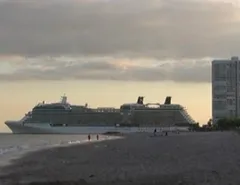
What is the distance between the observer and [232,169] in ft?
70.1

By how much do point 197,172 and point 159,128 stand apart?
463 ft

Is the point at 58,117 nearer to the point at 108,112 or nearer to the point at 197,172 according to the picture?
the point at 108,112

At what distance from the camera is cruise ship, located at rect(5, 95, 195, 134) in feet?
520

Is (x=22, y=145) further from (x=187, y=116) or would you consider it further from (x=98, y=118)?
(x=187, y=116)

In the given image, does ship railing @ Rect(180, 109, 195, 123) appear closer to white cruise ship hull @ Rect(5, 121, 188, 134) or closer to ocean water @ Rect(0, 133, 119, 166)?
white cruise ship hull @ Rect(5, 121, 188, 134)

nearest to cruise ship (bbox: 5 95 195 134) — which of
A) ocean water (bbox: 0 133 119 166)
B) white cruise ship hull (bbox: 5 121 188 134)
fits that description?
white cruise ship hull (bbox: 5 121 188 134)

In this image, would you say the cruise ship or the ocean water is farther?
the cruise ship

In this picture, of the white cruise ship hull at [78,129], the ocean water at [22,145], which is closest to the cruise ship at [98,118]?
the white cruise ship hull at [78,129]

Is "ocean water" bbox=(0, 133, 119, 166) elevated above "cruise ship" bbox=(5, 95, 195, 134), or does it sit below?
below

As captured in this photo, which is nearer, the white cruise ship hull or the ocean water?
the ocean water

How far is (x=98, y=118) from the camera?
520ft

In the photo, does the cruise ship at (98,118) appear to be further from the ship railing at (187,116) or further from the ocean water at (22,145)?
the ocean water at (22,145)

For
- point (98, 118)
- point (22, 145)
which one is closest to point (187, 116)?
point (98, 118)

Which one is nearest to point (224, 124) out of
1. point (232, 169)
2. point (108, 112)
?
point (108, 112)
